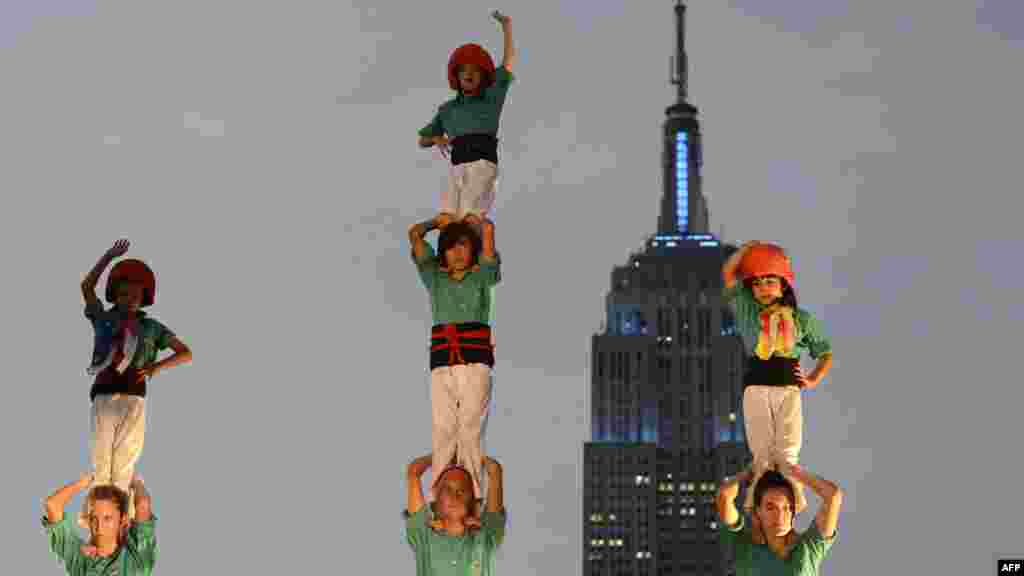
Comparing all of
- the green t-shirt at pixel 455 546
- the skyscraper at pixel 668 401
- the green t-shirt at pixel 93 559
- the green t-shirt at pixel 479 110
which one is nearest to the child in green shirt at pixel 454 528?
the green t-shirt at pixel 455 546

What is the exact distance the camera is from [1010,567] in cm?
1955

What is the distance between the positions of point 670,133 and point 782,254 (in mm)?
83800

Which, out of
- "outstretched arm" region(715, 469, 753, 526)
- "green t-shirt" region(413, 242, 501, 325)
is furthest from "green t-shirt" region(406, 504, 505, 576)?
"outstretched arm" region(715, 469, 753, 526)

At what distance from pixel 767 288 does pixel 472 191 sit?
2.10 metres

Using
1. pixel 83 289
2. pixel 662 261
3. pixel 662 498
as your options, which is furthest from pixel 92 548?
pixel 662 498

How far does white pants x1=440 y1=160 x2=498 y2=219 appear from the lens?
18594 mm

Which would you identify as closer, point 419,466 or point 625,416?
point 419,466

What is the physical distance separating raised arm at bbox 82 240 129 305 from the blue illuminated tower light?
3059 inches

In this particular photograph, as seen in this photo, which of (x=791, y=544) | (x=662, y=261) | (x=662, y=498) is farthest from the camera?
(x=662, y=498)

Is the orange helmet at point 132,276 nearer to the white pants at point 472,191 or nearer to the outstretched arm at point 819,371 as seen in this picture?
the white pants at point 472,191

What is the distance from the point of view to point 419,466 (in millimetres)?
17828

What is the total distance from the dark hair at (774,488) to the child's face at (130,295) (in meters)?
4.19

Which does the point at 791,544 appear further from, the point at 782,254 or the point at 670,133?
the point at 670,133

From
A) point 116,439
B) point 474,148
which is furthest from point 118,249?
point 474,148
